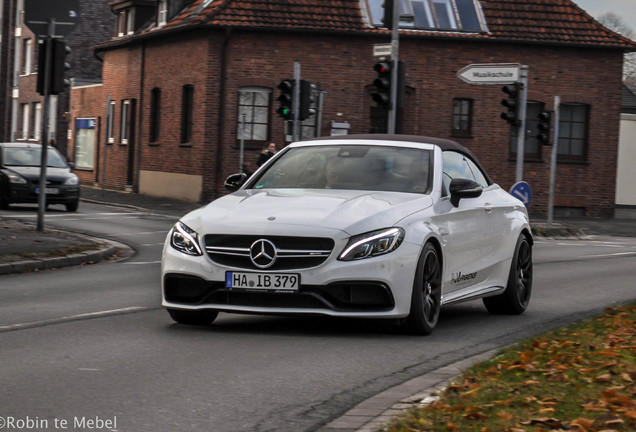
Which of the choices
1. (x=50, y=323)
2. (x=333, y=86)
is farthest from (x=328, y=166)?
(x=333, y=86)

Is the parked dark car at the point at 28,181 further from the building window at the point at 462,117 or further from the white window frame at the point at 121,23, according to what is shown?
the white window frame at the point at 121,23

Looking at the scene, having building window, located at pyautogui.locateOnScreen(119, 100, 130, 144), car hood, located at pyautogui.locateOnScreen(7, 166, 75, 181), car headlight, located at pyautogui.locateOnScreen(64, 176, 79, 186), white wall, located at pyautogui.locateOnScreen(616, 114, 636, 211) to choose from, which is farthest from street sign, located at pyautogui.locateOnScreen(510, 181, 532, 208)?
white wall, located at pyautogui.locateOnScreen(616, 114, 636, 211)

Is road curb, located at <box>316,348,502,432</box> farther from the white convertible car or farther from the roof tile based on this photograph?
the roof tile

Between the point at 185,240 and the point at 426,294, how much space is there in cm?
183

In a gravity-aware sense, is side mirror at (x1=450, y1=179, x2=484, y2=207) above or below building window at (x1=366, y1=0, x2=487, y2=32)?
below

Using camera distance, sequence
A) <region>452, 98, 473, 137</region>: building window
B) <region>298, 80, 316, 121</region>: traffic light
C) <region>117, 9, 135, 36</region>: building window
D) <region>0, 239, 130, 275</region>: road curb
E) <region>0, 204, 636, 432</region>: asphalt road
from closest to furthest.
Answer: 1. <region>0, 204, 636, 432</region>: asphalt road
2. <region>0, 239, 130, 275</region>: road curb
3. <region>298, 80, 316, 121</region>: traffic light
4. <region>452, 98, 473, 137</region>: building window
5. <region>117, 9, 135, 36</region>: building window

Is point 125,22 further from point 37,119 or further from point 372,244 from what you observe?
point 372,244

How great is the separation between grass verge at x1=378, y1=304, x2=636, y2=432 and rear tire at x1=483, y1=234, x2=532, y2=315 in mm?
2370

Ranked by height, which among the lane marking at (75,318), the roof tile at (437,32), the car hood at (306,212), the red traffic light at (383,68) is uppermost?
the roof tile at (437,32)

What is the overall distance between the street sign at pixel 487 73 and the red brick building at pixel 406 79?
531 inches

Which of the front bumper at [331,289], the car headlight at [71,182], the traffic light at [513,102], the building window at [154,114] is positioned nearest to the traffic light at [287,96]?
the traffic light at [513,102]

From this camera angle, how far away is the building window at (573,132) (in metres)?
41.1

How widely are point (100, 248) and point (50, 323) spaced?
8636 millimetres

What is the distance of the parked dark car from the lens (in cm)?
3042
